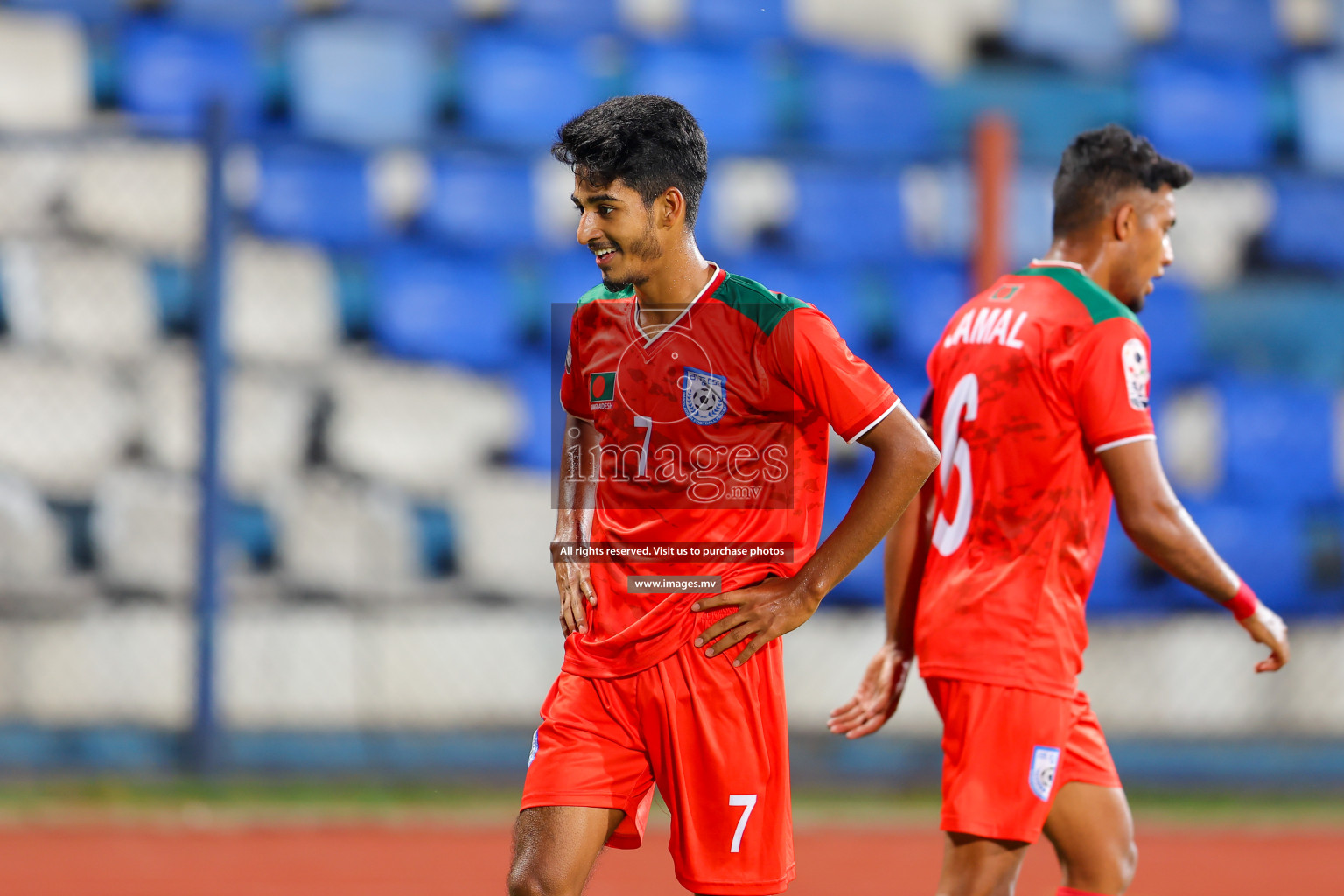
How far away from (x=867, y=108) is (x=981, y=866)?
20.5 feet

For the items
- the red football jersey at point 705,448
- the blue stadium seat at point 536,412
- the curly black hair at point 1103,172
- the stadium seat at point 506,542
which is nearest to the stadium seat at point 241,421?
the stadium seat at point 506,542

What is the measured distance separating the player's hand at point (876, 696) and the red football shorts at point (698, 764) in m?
0.50

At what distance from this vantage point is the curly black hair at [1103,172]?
3.22m

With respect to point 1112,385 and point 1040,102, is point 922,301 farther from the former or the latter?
point 1112,385

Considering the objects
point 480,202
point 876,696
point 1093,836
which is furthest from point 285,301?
point 1093,836

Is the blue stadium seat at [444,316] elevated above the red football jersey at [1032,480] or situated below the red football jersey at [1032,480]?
above

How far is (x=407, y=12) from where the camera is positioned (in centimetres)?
860

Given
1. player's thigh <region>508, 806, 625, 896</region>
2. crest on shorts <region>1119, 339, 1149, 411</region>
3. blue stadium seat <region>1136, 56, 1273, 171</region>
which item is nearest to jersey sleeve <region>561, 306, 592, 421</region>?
player's thigh <region>508, 806, 625, 896</region>

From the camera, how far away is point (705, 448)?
2664 mm

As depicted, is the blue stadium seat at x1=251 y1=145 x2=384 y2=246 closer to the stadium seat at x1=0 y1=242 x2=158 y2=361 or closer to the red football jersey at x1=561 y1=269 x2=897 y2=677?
the stadium seat at x1=0 y1=242 x2=158 y2=361

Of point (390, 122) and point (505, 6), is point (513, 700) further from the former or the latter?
point (505, 6)

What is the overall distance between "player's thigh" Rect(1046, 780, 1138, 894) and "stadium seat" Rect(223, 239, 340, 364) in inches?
192

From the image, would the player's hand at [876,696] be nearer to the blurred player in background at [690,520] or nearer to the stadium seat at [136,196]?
the blurred player in background at [690,520]

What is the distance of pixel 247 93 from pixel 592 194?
622 centimetres
